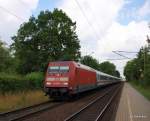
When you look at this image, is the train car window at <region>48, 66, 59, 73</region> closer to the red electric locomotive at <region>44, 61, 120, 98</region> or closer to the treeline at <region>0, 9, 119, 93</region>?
the red electric locomotive at <region>44, 61, 120, 98</region>

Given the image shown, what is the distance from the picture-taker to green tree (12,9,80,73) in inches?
2633

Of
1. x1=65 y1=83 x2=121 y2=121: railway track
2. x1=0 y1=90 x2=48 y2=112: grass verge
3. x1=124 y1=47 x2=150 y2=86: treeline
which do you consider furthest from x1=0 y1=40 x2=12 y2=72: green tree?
x1=65 y1=83 x2=121 y2=121: railway track

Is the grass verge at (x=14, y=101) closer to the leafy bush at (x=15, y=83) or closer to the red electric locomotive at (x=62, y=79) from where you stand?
the leafy bush at (x=15, y=83)

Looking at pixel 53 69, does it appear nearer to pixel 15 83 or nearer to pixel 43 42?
pixel 15 83

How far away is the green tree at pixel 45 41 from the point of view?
66.9 m

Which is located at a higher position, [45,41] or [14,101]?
[45,41]

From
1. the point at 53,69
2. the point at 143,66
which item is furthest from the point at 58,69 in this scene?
the point at 143,66

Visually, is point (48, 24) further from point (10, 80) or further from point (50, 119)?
point (50, 119)

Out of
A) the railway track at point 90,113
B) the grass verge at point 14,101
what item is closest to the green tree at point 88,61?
the grass verge at point 14,101

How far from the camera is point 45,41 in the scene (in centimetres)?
6712

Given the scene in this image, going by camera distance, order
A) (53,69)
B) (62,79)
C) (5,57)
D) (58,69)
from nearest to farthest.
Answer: (62,79), (58,69), (53,69), (5,57)

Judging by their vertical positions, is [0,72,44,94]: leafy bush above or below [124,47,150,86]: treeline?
below

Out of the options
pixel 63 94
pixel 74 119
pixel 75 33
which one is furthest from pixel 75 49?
pixel 74 119

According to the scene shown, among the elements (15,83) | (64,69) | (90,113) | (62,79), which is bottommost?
(90,113)
